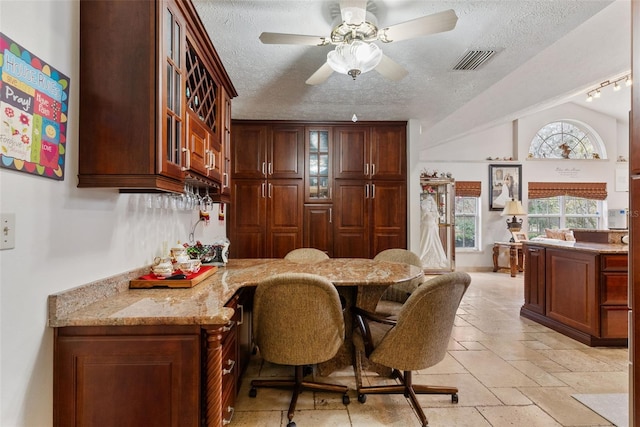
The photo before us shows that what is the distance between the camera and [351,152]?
14.1 feet

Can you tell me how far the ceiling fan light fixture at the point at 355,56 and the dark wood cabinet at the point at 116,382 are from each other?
1.77 m

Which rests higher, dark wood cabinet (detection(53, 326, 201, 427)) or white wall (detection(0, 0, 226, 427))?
white wall (detection(0, 0, 226, 427))

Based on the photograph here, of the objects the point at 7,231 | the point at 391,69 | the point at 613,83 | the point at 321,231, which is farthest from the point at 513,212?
the point at 7,231

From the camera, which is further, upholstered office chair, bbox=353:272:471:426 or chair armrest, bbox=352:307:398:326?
chair armrest, bbox=352:307:398:326

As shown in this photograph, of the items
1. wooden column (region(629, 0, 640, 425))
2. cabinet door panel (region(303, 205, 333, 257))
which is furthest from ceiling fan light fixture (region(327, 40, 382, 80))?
cabinet door panel (region(303, 205, 333, 257))

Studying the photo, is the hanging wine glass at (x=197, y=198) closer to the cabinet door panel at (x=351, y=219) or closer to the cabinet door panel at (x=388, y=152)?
the cabinet door panel at (x=351, y=219)

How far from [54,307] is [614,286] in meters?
4.16

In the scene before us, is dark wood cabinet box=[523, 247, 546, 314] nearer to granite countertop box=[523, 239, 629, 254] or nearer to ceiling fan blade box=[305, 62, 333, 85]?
granite countertop box=[523, 239, 629, 254]

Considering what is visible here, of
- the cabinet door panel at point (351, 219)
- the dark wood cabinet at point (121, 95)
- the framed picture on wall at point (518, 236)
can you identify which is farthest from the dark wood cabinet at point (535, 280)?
the dark wood cabinet at point (121, 95)

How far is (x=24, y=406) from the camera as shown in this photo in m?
1.17

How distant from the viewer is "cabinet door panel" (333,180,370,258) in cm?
425

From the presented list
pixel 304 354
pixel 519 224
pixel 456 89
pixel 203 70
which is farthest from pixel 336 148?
pixel 519 224

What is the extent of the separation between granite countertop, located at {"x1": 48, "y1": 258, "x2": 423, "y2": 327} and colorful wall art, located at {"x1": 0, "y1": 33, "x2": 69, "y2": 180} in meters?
0.53

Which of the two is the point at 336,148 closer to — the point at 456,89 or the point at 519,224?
the point at 456,89
